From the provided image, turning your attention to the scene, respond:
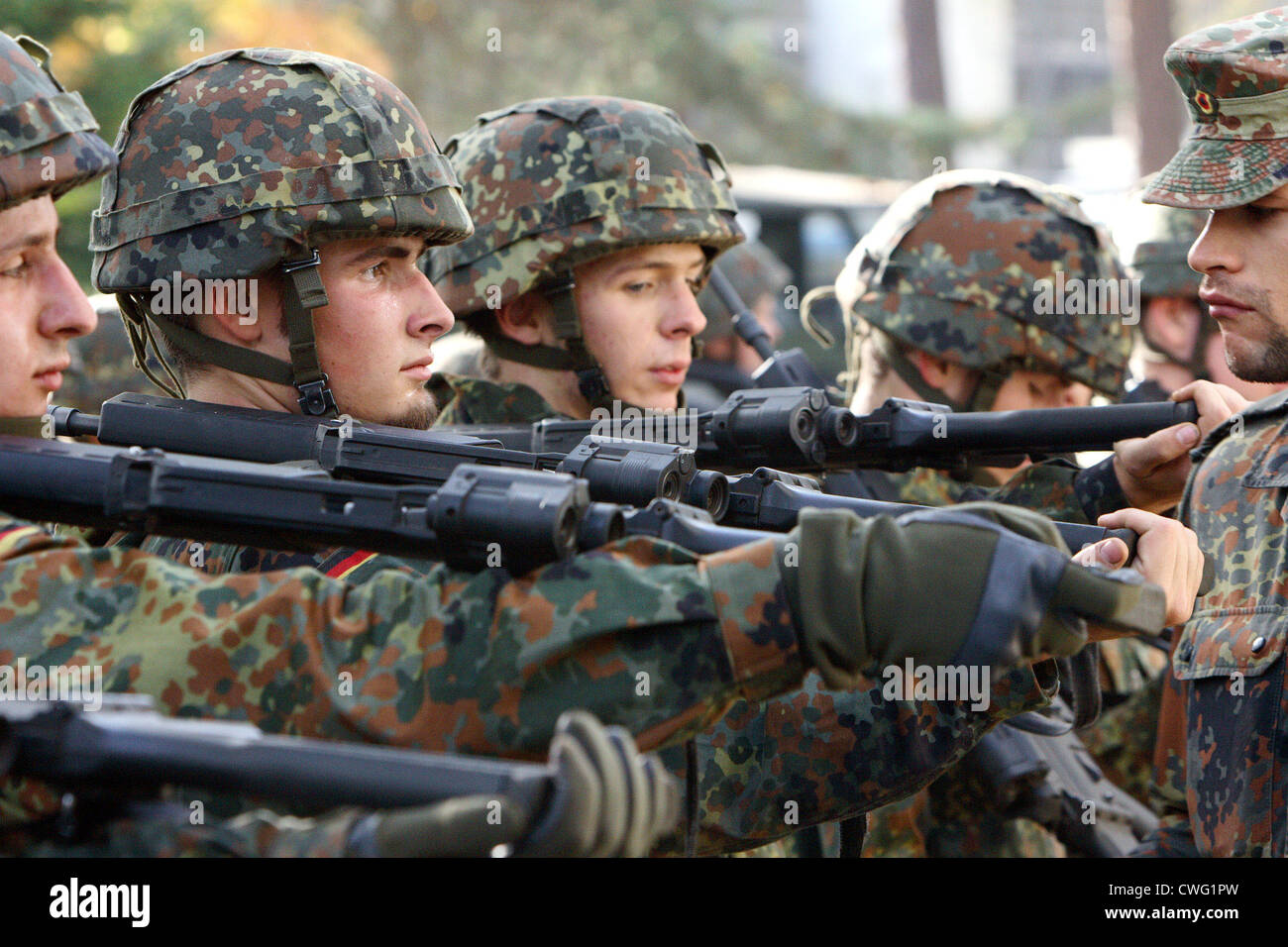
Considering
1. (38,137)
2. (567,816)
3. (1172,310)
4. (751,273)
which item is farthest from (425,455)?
(751,273)

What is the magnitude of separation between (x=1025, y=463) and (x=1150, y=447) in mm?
809

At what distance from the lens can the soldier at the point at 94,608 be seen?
174 centimetres

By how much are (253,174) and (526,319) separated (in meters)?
1.51

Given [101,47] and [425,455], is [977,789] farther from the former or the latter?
→ [101,47]

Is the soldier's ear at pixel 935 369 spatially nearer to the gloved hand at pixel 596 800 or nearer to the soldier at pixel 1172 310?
the soldier at pixel 1172 310

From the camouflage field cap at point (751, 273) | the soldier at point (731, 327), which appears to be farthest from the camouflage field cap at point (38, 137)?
the camouflage field cap at point (751, 273)

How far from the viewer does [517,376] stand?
4715 millimetres

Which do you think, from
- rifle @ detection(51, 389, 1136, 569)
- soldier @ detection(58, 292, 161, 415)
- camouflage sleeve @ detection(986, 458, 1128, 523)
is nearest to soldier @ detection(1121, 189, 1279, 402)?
camouflage sleeve @ detection(986, 458, 1128, 523)

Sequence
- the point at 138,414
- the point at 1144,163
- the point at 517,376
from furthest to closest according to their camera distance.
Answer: the point at 1144,163
the point at 517,376
the point at 138,414

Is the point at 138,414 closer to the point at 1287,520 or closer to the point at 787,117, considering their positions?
the point at 1287,520

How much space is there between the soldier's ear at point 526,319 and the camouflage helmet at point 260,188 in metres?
1.21

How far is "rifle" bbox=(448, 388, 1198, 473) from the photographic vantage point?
3.83 metres

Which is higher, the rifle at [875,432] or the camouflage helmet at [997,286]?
the camouflage helmet at [997,286]
